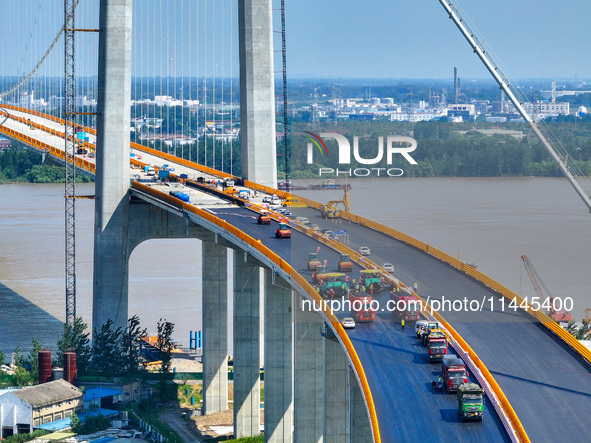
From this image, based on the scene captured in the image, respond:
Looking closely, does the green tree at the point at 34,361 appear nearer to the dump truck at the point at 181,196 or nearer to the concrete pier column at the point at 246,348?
the concrete pier column at the point at 246,348

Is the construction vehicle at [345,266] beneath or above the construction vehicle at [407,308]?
above

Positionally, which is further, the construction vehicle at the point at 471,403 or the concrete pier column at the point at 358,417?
the concrete pier column at the point at 358,417

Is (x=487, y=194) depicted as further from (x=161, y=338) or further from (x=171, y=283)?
(x=161, y=338)

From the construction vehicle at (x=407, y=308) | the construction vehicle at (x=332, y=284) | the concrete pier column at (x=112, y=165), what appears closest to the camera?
the construction vehicle at (x=407, y=308)

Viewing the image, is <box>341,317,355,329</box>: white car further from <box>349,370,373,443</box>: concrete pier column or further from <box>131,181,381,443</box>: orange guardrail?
<box>349,370,373,443</box>: concrete pier column

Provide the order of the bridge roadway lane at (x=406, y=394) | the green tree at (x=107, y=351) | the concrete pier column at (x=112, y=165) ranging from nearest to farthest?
the bridge roadway lane at (x=406, y=394)
the green tree at (x=107, y=351)
the concrete pier column at (x=112, y=165)

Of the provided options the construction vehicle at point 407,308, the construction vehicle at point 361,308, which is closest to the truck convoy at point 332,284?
the construction vehicle at point 361,308

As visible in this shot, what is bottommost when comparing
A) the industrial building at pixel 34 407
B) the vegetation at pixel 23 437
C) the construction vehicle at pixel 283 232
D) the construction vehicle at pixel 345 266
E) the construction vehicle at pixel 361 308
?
the vegetation at pixel 23 437

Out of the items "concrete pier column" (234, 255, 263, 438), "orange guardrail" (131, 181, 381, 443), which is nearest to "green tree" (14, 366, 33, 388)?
"concrete pier column" (234, 255, 263, 438)
